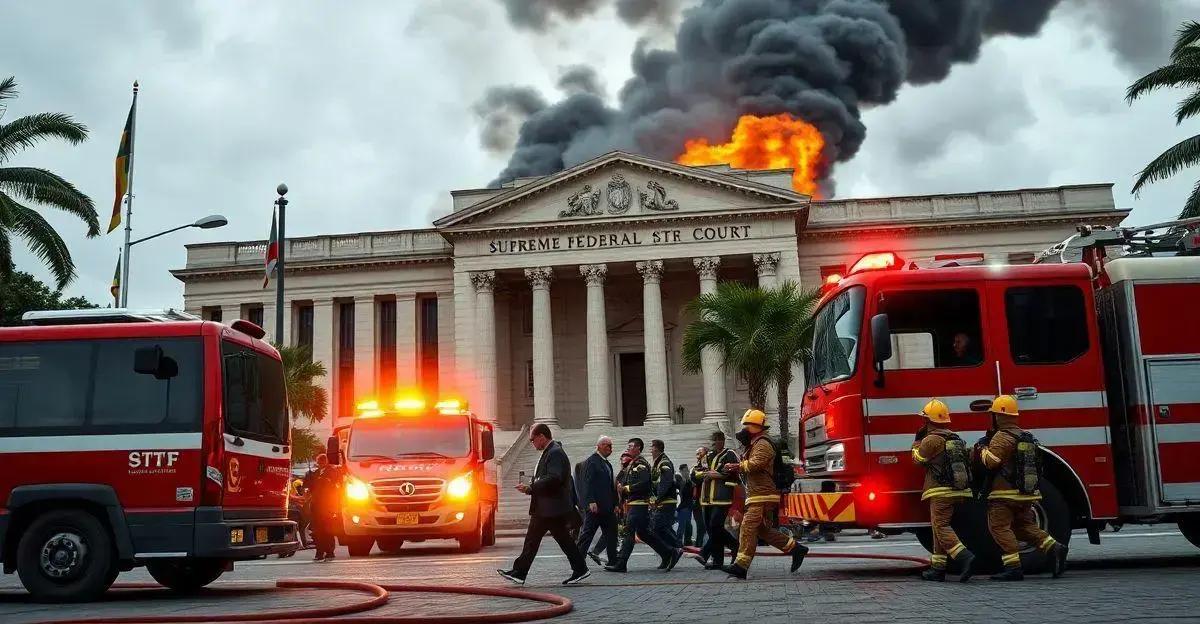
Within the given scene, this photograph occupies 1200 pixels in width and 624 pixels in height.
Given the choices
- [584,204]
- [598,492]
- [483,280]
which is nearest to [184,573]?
[598,492]

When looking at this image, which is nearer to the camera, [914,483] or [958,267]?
[914,483]

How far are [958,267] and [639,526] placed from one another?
5.10m

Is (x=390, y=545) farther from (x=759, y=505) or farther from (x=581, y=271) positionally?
(x=581, y=271)

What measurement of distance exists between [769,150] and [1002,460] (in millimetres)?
53649

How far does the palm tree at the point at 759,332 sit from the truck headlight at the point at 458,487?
1283cm

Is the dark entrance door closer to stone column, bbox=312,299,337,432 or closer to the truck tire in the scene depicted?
stone column, bbox=312,299,337,432

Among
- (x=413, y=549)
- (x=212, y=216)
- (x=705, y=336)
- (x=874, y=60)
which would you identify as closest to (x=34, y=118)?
(x=212, y=216)

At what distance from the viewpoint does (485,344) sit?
43.5 meters

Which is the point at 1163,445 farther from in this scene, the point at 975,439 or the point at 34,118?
the point at 34,118

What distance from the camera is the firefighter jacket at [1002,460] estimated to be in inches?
385

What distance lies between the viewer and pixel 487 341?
43.5 meters

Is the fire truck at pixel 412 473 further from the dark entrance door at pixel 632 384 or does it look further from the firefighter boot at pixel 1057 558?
the dark entrance door at pixel 632 384

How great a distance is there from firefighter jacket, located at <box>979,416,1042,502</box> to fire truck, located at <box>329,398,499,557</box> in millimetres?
10213

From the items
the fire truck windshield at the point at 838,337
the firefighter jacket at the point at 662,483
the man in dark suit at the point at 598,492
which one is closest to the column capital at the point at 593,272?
the firefighter jacket at the point at 662,483
